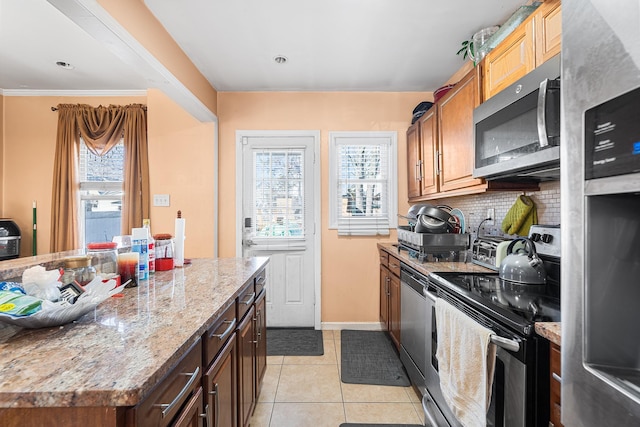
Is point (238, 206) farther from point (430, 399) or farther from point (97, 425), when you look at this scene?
point (97, 425)

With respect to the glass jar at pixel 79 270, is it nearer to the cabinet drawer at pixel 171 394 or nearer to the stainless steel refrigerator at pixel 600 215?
the cabinet drawer at pixel 171 394

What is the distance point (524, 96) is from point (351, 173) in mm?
2003

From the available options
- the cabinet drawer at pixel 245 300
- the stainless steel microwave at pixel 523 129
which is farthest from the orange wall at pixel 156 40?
the stainless steel microwave at pixel 523 129

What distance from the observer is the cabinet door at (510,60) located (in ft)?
4.68

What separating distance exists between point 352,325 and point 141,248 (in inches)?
93.1

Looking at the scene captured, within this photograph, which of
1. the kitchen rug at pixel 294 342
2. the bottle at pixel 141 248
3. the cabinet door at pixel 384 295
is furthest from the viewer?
the cabinet door at pixel 384 295

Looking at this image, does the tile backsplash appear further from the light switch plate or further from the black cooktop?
the light switch plate

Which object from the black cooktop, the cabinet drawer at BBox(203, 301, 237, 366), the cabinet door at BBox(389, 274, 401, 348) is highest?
the black cooktop

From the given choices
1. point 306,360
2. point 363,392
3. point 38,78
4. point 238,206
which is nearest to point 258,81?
point 238,206

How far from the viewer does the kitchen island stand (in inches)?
22.5

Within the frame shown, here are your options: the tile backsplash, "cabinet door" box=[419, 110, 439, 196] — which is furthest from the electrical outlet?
"cabinet door" box=[419, 110, 439, 196]

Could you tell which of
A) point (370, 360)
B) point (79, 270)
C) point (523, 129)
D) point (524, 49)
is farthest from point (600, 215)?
point (370, 360)

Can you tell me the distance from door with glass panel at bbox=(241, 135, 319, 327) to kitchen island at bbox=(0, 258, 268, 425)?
1939mm

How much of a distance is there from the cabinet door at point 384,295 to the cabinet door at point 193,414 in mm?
2072
